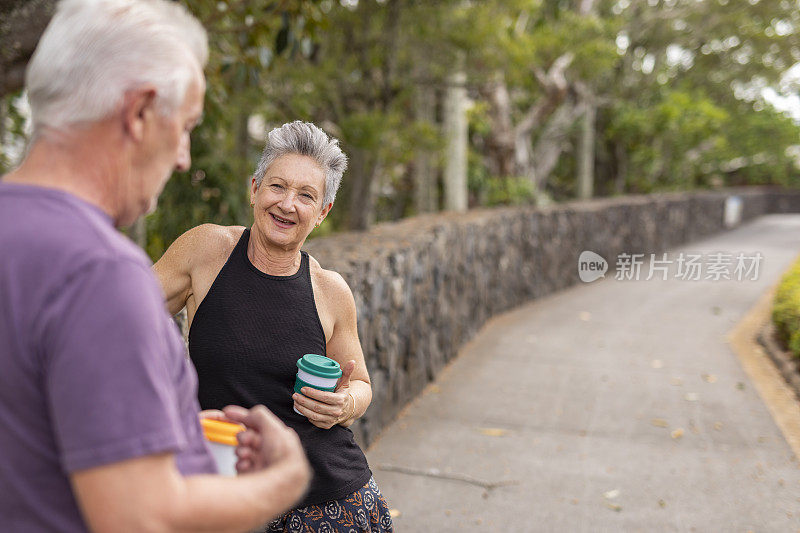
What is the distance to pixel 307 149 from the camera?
2.36m

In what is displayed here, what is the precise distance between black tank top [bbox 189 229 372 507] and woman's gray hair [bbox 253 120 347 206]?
0.27 metres

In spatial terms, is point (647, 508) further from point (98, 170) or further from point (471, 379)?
point (98, 170)

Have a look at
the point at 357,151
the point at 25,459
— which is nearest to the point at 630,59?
the point at 357,151

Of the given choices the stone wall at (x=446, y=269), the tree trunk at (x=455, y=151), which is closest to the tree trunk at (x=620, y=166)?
the stone wall at (x=446, y=269)

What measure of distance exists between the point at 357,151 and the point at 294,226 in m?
6.82

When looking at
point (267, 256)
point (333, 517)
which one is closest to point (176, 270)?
point (267, 256)

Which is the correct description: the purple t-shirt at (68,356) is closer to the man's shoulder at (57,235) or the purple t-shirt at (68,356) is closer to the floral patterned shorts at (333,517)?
the man's shoulder at (57,235)

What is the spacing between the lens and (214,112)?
6.20 m

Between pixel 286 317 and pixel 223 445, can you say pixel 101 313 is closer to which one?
pixel 223 445

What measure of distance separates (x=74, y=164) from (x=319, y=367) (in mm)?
1055

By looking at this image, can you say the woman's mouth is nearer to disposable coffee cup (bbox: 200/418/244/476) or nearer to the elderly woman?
the elderly woman

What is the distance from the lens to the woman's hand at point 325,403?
216 cm

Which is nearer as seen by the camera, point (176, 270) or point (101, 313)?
point (101, 313)

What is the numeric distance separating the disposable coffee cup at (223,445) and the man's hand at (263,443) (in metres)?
0.01
